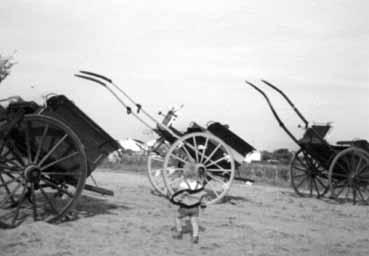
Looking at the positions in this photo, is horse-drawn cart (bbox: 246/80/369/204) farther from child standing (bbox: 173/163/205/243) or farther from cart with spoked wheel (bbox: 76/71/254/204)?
child standing (bbox: 173/163/205/243)

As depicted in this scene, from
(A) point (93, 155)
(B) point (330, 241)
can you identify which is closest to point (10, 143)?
(A) point (93, 155)

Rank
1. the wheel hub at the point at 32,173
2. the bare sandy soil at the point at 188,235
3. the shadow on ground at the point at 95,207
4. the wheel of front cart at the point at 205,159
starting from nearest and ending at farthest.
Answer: the bare sandy soil at the point at 188,235 → the wheel hub at the point at 32,173 → the shadow on ground at the point at 95,207 → the wheel of front cart at the point at 205,159

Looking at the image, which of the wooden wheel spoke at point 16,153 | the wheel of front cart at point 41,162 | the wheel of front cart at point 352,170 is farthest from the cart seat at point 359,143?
the wooden wheel spoke at point 16,153

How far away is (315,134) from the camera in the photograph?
11.7m

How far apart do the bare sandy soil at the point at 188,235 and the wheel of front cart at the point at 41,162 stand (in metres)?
0.46

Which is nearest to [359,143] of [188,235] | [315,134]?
[315,134]

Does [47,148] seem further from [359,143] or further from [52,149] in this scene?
[359,143]

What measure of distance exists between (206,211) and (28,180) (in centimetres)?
367

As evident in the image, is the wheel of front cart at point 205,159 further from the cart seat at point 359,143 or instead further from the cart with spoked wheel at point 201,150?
the cart seat at point 359,143

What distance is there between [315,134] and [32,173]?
294 inches

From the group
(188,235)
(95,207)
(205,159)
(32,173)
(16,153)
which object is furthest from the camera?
(205,159)

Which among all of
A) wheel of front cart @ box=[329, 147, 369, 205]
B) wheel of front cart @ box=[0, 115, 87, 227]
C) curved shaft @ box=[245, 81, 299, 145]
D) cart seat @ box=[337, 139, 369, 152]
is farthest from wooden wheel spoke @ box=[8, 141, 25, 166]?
cart seat @ box=[337, 139, 369, 152]

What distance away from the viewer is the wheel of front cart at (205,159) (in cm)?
916

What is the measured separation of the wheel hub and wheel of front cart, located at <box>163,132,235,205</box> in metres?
3.01
